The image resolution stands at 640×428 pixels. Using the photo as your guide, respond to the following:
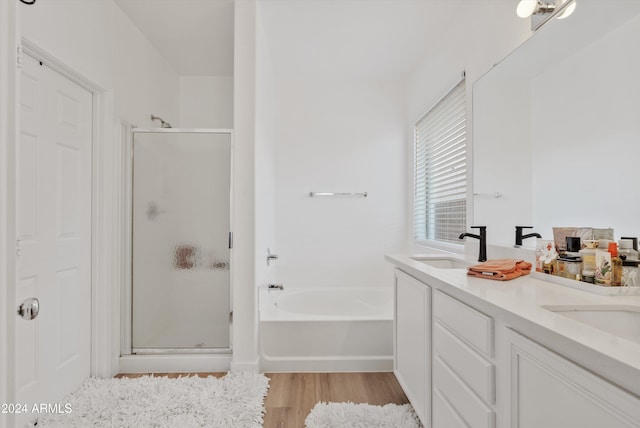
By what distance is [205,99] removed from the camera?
3557mm

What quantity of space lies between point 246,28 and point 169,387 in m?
2.37

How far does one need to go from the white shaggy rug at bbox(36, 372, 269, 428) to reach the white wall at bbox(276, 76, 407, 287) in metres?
1.51

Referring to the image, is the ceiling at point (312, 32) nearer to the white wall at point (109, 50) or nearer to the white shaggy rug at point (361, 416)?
the white wall at point (109, 50)

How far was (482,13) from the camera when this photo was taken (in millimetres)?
2029

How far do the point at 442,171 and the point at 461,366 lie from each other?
1.85m

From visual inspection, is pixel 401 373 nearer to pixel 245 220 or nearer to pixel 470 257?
pixel 470 257

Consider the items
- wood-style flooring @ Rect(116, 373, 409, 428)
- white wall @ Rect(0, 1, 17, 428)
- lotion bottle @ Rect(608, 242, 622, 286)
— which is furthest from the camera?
wood-style flooring @ Rect(116, 373, 409, 428)

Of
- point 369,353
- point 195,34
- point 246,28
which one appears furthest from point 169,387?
point 195,34

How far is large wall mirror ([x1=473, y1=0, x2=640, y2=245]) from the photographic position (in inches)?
44.4

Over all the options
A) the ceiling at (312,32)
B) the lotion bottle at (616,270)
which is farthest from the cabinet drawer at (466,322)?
the ceiling at (312,32)

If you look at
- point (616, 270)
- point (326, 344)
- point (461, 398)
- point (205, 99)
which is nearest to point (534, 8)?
point (616, 270)

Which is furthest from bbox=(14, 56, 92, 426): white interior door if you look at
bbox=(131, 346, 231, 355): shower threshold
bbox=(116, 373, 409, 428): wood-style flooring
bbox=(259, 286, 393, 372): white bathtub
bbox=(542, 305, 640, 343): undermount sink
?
bbox=(542, 305, 640, 343): undermount sink

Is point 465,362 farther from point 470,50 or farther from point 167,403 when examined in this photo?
point 470,50

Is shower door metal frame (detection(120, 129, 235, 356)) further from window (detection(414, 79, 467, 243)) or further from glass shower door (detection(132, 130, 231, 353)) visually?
window (detection(414, 79, 467, 243))
